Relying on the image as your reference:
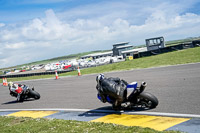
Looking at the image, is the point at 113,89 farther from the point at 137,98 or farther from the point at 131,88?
the point at 137,98

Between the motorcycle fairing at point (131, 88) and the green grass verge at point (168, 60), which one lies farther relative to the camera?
the green grass verge at point (168, 60)

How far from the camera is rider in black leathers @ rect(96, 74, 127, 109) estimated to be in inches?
291

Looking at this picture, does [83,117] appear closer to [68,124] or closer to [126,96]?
[68,124]

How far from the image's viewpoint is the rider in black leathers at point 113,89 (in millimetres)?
7398

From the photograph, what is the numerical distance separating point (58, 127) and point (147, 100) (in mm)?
2550

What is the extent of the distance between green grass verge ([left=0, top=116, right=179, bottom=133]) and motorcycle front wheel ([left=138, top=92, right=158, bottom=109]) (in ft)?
4.89

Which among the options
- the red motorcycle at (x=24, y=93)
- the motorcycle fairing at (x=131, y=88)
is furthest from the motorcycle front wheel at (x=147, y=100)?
the red motorcycle at (x=24, y=93)

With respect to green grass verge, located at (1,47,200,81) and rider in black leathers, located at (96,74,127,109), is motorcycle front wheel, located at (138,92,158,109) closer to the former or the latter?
rider in black leathers, located at (96,74,127,109)

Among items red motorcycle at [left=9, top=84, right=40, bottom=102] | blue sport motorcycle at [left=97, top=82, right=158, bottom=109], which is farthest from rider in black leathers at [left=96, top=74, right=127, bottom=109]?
red motorcycle at [left=9, top=84, right=40, bottom=102]

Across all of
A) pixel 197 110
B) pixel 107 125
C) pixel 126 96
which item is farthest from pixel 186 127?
pixel 126 96

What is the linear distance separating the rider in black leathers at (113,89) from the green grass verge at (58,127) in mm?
1159

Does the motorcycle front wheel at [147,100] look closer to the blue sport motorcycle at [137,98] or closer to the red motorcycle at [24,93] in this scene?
the blue sport motorcycle at [137,98]

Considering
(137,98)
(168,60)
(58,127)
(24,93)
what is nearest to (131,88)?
(137,98)

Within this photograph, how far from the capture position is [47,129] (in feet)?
21.8
